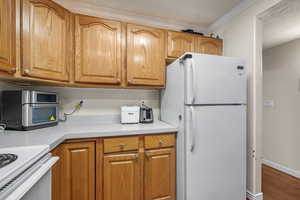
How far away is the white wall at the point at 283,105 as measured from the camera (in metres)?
2.22

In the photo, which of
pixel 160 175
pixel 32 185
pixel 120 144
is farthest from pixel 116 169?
pixel 32 185

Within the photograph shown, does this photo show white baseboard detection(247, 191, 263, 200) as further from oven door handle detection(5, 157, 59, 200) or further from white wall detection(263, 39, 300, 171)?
oven door handle detection(5, 157, 59, 200)

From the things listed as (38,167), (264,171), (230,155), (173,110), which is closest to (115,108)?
(173,110)

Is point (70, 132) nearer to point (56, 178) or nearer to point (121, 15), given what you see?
point (56, 178)

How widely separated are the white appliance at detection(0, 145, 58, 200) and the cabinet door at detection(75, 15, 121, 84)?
87 centimetres

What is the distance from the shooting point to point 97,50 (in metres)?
1.56

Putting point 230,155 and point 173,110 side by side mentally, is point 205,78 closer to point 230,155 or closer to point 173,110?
point 173,110

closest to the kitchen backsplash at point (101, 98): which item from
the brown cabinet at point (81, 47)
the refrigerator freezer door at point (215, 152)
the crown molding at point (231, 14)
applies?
the brown cabinet at point (81, 47)

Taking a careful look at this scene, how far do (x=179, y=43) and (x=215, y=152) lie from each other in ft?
4.54

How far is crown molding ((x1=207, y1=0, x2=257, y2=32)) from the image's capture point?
1.65 meters

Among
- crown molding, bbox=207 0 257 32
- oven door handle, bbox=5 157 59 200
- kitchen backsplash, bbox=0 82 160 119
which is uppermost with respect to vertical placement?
crown molding, bbox=207 0 257 32

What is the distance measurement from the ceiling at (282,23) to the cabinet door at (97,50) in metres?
1.68

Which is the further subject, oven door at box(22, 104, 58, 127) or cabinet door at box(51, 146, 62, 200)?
oven door at box(22, 104, 58, 127)

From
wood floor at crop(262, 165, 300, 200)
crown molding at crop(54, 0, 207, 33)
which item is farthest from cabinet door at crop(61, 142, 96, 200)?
wood floor at crop(262, 165, 300, 200)
